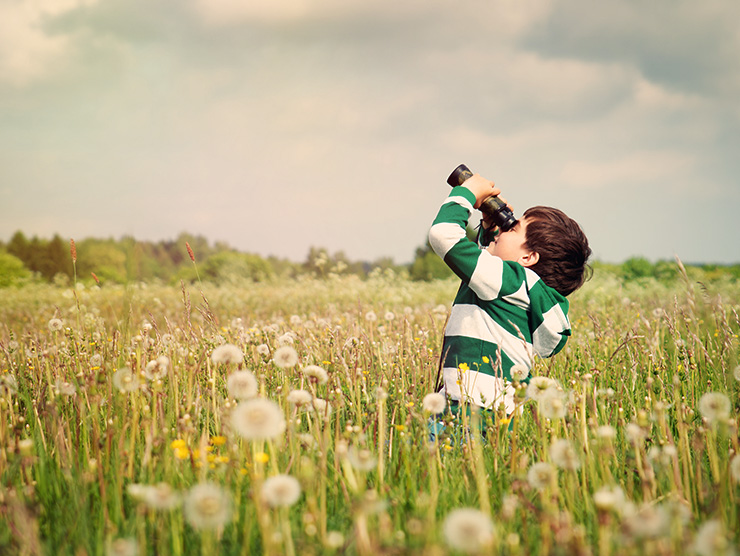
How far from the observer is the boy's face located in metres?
2.91

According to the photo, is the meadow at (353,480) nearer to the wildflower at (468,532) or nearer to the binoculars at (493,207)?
the wildflower at (468,532)

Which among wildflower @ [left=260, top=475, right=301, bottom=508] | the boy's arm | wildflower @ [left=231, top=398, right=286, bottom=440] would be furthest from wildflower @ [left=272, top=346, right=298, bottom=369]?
the boy's arm

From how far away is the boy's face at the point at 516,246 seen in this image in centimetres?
291

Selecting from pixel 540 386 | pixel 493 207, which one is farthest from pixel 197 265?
pixel 540 386

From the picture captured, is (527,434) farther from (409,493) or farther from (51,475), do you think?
(51,475)

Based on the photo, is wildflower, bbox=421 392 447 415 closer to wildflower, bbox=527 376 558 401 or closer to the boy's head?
wildflower, bbox=527 376 558 401

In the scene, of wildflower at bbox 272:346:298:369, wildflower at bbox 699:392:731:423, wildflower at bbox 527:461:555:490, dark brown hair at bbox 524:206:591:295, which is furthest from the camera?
dark brown hair at bbox 524:206:591:295

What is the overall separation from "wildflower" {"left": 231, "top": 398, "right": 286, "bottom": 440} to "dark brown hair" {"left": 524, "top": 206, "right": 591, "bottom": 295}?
6.95 feet

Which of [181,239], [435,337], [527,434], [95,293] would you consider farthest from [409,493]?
[181,239]

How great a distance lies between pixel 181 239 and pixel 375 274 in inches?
3697

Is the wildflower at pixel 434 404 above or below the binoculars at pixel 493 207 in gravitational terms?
below

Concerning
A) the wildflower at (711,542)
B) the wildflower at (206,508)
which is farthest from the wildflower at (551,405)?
the wildflower at (206,508)

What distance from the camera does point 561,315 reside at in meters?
2.74

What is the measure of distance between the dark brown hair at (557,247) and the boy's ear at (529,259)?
2 cm
